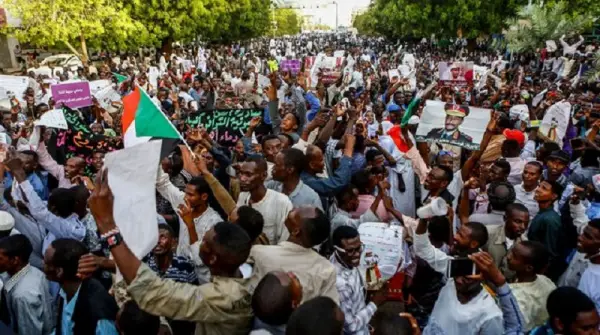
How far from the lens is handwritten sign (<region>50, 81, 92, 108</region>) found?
818 centimetres

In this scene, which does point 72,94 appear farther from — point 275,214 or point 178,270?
point 178,270

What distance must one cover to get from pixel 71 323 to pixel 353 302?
153 centimetres

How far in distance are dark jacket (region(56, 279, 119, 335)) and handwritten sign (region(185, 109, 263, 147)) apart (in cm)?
314

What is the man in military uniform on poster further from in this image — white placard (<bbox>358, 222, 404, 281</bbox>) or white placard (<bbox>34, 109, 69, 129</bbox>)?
white placard (<bbox>34, 109, 69, 129</bbox>)

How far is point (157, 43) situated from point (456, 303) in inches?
1077

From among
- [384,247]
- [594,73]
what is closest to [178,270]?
[384,247]

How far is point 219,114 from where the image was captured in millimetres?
5723

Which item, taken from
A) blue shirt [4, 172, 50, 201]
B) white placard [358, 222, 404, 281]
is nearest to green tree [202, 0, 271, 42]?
blue shirt [4, 172, 50, 201]

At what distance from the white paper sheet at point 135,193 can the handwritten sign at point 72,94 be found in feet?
21.9

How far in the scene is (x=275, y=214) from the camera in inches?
145

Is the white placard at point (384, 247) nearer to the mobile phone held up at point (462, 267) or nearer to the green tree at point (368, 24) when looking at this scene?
the mobile phone held up at point (462, 267)

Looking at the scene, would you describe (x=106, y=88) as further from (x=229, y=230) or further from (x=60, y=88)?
(x=229, y=230)

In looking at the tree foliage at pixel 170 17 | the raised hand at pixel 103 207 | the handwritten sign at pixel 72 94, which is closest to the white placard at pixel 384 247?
the raised hand at pixel 103 207

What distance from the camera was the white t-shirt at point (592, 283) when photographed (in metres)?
2.99
